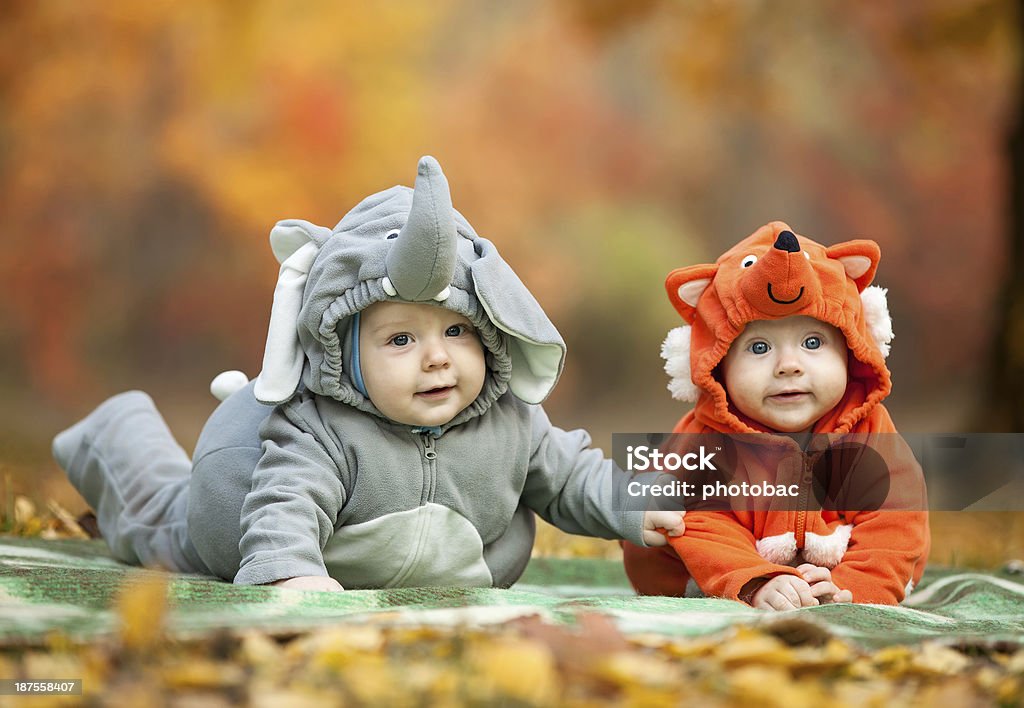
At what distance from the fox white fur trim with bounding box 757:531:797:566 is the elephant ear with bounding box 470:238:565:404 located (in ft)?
1.49

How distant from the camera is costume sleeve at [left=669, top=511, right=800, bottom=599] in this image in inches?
79.1

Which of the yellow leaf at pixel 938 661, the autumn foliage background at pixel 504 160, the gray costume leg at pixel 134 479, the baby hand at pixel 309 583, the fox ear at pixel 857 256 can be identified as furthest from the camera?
the autumn foliage background at pixel 504 160

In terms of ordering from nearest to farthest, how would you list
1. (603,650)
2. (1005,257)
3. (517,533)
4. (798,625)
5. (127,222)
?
(603,650) < (798,625) < (517,533) < (1005,257) < (127,222)

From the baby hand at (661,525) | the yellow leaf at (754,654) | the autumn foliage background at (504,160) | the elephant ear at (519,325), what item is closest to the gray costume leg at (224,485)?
the elephant ear at (519,325)

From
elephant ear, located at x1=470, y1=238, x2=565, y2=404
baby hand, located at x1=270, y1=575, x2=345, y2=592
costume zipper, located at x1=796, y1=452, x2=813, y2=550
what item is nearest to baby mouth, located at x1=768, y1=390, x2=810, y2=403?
costume zipper, located at x1=796, y1=452, x2=813, y2=550

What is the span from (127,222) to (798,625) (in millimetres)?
4480

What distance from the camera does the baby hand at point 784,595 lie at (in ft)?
6.40

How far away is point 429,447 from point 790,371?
24.2 inches

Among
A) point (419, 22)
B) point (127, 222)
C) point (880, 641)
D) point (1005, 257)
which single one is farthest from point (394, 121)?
point (880, 641)

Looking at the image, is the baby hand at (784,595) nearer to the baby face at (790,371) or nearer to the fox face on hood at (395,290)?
the baby face at (790,371)

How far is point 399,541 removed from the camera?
2.07m

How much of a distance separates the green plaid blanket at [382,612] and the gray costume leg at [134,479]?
0.36m

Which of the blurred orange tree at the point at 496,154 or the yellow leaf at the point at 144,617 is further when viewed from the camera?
the blurred orange tree at the point at 496,154

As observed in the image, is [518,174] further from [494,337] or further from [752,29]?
[494,337]
